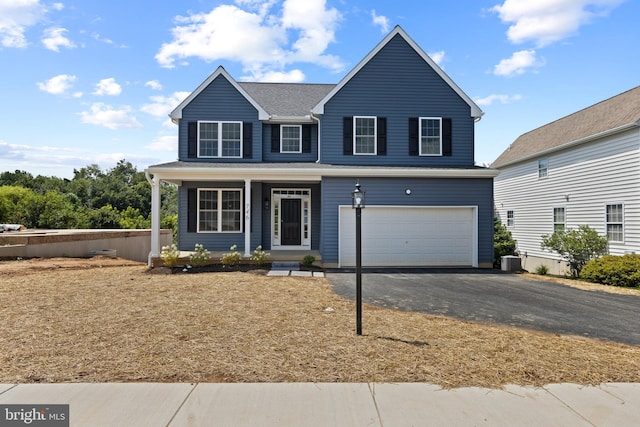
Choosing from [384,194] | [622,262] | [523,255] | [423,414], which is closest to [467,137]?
[384,194]

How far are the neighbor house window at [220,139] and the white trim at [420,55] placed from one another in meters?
3.22

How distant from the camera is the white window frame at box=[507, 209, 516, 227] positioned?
808 inches

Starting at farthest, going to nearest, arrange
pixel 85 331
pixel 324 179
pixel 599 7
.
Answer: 1. pixel 324 179
2. pixel 599 7
3. pixel 85 331

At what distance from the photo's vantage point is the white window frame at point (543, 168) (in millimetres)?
17625

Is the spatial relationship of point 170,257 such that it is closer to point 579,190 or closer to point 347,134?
point 347,134

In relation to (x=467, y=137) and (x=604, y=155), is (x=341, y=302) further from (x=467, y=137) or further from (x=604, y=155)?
(x=604, y=155)

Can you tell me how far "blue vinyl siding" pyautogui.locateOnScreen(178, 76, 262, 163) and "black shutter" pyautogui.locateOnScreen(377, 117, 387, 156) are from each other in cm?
463

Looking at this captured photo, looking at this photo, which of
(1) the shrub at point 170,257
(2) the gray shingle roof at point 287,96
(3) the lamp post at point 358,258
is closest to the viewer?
(3) the lamp post at point 358,258

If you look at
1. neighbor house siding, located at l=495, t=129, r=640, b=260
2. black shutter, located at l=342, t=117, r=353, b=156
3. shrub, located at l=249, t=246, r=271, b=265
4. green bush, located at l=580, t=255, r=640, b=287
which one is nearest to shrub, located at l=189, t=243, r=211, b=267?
shrub, located at l=249, t=246, r=271, b=265

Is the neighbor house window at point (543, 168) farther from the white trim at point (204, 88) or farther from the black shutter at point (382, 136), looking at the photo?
the white trim at point (204, 88)

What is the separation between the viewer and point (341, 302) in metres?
7.84

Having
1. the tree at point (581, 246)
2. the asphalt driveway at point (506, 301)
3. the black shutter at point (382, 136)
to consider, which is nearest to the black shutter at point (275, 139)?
the black shutter at point (382, 136)

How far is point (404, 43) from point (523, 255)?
1186 cm

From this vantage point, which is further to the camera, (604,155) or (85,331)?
(604,155)
